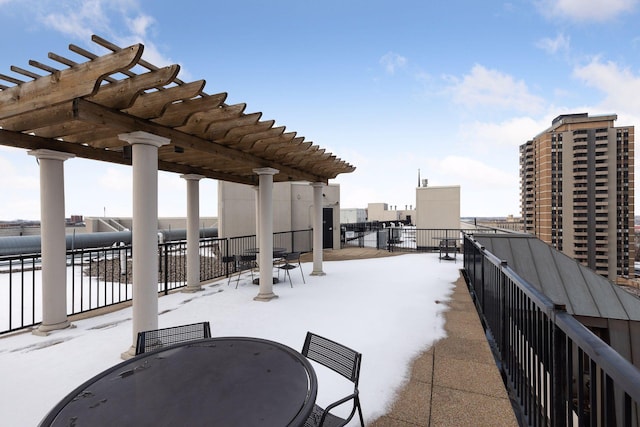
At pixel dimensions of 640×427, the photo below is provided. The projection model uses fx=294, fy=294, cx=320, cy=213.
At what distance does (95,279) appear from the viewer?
10727mm

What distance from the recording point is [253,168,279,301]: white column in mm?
6633

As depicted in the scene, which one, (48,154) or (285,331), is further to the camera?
(48,154)

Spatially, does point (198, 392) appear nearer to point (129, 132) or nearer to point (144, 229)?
point (144, 229)

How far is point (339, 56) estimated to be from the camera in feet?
48.4

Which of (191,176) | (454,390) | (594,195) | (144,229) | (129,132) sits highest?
(594,195)

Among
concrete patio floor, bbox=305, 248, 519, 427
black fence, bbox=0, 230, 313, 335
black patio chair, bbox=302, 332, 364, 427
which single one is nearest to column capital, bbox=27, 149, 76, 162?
black fence, bbox=0, 230, 313, 335

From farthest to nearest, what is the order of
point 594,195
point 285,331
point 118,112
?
point 594,195 → point 285,331 → point 118,112

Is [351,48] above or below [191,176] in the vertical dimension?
above

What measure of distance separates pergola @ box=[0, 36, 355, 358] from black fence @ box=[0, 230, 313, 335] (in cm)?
92

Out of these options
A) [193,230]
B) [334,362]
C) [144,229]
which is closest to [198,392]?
[334,362]

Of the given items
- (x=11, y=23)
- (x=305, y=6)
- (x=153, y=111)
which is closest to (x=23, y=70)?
(x=153, y=111)

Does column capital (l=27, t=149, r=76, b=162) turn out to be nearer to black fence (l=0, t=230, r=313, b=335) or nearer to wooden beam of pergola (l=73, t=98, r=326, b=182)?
black fence (l=0, t=230, r=313, b=335)

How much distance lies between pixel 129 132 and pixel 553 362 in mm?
4728

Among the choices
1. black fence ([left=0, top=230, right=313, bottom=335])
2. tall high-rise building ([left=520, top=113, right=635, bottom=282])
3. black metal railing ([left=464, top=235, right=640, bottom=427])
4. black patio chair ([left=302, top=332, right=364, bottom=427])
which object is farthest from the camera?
tall high-rise building ([left=520, top=113, right=635, bottom=282])
